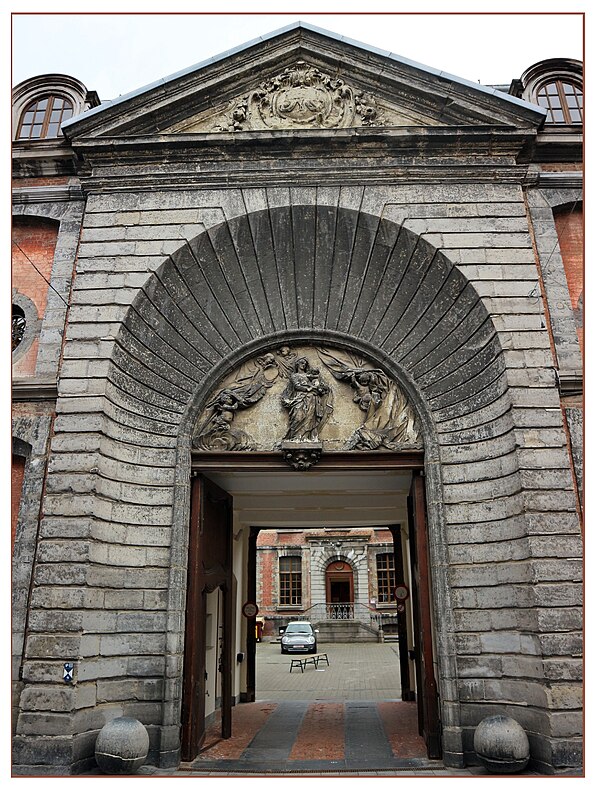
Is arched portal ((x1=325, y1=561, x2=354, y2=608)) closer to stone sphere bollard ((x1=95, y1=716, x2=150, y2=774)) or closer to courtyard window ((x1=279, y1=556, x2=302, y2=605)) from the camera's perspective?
courtyard window ((x1=279, y1=556, x2=302, y2=605))

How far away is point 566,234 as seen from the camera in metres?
8.98

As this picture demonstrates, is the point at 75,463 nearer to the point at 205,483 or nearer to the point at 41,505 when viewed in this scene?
the point at 41,505

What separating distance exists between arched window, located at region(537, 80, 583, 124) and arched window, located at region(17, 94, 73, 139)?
803cm

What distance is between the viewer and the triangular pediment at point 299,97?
29.2ft

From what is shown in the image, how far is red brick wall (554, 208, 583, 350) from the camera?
8648mm

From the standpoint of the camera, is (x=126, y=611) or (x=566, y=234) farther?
(x=566, y=234)

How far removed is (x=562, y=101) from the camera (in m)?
10.0

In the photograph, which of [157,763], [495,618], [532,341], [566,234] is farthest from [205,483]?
[566,234]

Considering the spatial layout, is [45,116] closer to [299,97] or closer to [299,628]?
[299,97]

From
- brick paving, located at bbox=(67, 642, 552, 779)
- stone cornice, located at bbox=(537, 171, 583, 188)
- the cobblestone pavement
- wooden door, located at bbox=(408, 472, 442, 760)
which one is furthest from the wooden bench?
stone cornice, located at bbox=(537, 171, 583, 188)

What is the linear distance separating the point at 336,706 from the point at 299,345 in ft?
22.9

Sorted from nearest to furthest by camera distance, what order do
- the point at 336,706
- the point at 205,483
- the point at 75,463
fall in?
the point at 75,463 < the point at 205,483 < the point at 336,706

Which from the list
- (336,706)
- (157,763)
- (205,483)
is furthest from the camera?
(336,706)

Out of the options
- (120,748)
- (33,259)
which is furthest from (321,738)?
(33,259)
